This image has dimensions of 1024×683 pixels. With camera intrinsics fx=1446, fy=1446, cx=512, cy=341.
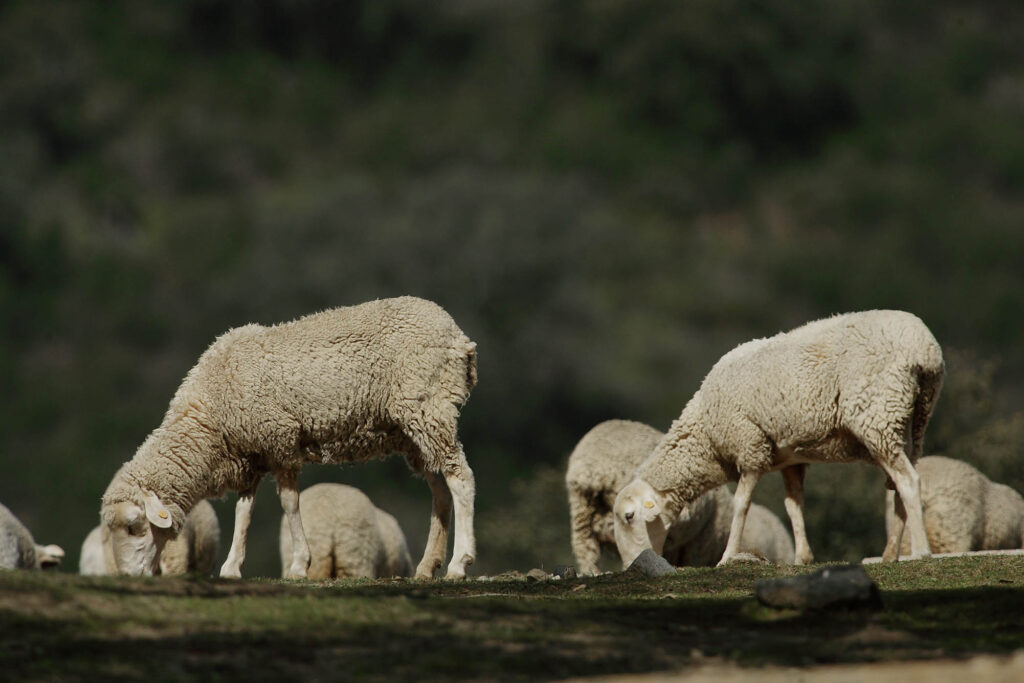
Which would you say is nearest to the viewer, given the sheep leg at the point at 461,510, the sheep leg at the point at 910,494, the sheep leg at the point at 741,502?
the sheep leg at the point at 461,510

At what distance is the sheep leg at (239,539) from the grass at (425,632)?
422cm

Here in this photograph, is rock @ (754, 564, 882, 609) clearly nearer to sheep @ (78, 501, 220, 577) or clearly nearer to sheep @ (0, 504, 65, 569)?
sheep @ (0, 504, 65, 569)

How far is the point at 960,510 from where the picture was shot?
1681 cm

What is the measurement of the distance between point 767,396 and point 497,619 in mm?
5833

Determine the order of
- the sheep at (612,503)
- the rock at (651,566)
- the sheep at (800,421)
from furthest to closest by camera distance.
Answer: the sheep at (612,503)
the sheep at (800,421)
the rock at (651,566)

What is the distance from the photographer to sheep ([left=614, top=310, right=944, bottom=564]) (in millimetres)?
12703

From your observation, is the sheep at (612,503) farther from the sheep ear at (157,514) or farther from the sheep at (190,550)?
the sheep ear at (157,514)

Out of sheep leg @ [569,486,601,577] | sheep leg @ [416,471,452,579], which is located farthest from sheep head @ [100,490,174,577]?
sheep leg @ [569,486,601,577]

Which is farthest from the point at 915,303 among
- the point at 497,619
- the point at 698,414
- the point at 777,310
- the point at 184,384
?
the point at 497,619

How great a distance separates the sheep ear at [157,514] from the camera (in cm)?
1229

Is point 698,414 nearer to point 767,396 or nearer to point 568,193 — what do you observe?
point 767,396

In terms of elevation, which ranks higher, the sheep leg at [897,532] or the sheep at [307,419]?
the sheep at [307,419]

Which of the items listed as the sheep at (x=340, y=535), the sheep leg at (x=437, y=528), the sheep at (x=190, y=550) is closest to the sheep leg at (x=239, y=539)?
the sheep leg at (x=437, y=528)

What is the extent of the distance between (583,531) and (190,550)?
15.5ft
